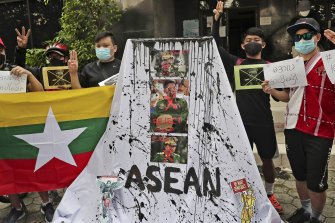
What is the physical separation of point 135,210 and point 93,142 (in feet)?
2.42

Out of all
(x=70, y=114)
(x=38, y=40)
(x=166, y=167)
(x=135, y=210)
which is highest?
(x=38, y=40)

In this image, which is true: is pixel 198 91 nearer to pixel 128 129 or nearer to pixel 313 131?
pixel 128 129

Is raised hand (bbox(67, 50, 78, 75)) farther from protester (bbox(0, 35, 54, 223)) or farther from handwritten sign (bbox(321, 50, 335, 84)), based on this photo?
handwritten sign (bbox(321, 50, 335, 84))

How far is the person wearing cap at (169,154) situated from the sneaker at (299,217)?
124 cm

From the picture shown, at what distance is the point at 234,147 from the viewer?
2.29 m

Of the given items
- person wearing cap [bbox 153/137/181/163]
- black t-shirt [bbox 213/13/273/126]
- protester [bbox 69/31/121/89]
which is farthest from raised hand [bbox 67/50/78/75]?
black t-shirt [bbox 213/13/273/126]

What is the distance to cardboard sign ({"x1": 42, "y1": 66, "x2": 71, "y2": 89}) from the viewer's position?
8.65ft

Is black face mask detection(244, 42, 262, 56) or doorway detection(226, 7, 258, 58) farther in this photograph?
doorway detection(226, 7, 258, 58)

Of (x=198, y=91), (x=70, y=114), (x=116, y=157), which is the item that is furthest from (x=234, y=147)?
(x=70, y=114)

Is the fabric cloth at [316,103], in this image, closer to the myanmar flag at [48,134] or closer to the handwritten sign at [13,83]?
the myanmar flag at [48,134]

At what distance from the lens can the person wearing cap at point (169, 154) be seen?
7.80 ft

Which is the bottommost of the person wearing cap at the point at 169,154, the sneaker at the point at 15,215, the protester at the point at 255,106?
the sneaker at the point at 15,215

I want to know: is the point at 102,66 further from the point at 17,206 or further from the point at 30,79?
the point at 17,206

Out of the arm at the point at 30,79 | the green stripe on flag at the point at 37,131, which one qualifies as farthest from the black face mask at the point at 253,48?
the arm at the point at 30,79
